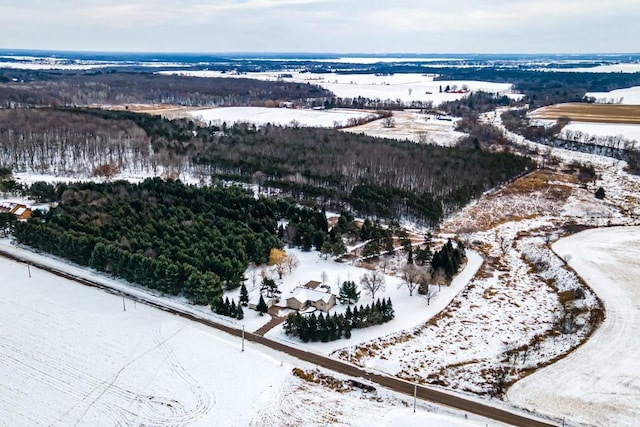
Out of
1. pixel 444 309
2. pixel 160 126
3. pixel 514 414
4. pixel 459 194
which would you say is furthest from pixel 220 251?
pixel 160 126

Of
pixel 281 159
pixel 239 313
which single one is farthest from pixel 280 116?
pixel 239 313

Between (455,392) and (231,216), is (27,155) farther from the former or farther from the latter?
(455,392)

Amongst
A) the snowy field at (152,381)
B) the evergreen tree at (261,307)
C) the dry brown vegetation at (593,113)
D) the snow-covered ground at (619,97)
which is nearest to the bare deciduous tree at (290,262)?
the evergreen tree at (261,307)

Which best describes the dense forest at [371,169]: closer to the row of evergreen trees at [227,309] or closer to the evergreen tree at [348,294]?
the evergreen tree at [348,294]

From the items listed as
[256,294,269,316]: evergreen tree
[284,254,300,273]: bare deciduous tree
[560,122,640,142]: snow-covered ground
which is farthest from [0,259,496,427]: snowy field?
[560,122,640,142]: snow-covered ground

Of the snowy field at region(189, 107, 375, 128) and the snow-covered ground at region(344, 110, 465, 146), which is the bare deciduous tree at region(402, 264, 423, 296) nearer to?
the snow-covered ground at region(344, 110, 465, 146)
